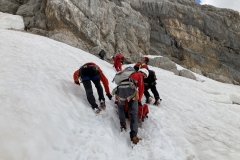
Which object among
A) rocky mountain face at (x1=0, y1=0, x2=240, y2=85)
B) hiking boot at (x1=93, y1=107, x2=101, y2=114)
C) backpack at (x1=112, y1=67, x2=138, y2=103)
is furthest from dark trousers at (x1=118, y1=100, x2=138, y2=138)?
rocky mountain face at (x1=0, y1=0, x2=240, y2=85)

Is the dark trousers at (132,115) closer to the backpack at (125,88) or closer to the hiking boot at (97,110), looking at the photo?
the backpack at (125,88)

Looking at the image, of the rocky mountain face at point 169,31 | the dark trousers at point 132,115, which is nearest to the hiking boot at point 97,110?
the dark trousers at point 132,115

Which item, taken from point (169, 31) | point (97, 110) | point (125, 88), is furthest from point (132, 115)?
point (169, 31)

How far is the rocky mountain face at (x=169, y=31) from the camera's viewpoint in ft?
105

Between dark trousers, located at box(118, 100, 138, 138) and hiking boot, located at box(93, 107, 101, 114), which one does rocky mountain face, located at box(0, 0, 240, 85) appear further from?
dark trousers, located at box(118, 100, 138, 138)

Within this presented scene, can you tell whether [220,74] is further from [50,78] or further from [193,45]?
[50,78]

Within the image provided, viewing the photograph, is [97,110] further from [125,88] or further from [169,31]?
[169,31]

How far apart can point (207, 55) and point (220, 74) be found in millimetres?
5460

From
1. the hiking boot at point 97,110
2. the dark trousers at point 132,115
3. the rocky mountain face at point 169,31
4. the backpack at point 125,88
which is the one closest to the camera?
the dark trousers at point 132,115

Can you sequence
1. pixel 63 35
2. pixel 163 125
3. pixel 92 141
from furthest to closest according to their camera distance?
pixel 63 35 < pixel 163 125 < pixel 92 141

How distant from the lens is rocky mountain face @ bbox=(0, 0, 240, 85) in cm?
3209

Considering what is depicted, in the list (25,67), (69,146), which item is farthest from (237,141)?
(25,67)

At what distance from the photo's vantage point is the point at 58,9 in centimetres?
2716

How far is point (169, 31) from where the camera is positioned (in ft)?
154
